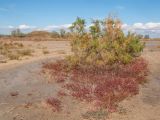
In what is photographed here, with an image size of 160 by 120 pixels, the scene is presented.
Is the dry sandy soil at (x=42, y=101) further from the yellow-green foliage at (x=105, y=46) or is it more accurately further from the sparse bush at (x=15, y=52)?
the sparse bush at (x=15, y=52)

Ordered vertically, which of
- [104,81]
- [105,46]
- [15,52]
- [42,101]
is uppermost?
[105,46]

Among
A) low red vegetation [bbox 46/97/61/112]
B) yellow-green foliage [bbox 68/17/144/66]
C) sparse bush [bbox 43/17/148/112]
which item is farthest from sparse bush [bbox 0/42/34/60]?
low red vegetation [bbox 46/97/61/112]

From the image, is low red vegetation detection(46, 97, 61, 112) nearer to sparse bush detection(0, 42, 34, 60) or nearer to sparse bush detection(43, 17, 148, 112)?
sparse bush detection(43, 17, 148, 112)

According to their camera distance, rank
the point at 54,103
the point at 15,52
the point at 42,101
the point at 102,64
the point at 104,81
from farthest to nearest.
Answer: the point at 15,52 → the point at 102,64 → the point at 104,81 → the point at 42,101 → the point at 54,103

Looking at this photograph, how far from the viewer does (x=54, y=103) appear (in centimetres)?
1459

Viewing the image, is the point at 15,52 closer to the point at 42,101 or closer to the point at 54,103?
the point at 42,101

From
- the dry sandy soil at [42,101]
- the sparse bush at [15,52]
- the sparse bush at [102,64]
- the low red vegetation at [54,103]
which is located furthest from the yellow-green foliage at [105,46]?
the sparse bush at [15,52]

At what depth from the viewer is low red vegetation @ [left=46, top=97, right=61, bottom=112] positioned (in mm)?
14164

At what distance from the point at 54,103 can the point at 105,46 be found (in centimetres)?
794

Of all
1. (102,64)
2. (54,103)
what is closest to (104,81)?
(102,64)

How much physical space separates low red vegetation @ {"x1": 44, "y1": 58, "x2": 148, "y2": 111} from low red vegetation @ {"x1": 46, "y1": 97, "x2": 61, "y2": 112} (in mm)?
1133

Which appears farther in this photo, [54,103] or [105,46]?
→ [105,46]

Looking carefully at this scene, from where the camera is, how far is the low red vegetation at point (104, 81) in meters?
15.6

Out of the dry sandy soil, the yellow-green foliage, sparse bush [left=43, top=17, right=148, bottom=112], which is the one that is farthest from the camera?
the yellow-green foliage
